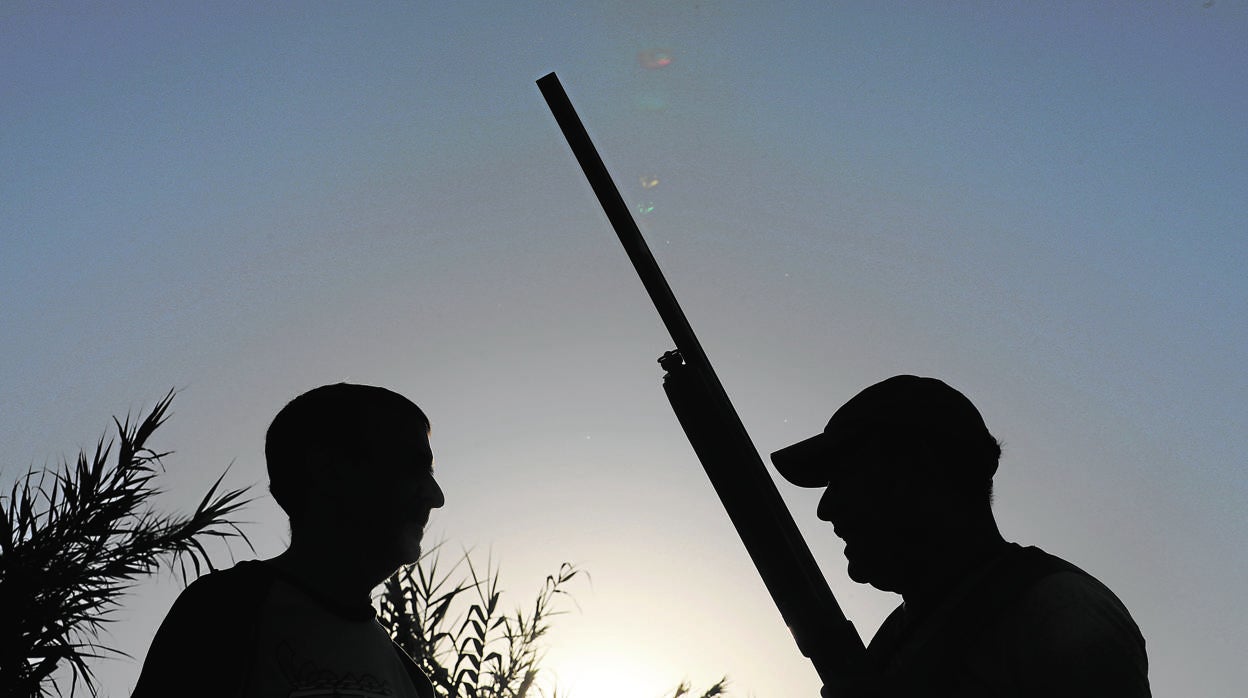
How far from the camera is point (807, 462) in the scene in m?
2.77

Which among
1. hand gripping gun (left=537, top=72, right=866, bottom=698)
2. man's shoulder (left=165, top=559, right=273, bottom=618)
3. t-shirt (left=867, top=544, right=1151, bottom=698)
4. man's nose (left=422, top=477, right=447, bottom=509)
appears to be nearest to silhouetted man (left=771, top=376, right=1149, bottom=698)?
t-shirt (left=867, top=544, right=1151, bottom=698)

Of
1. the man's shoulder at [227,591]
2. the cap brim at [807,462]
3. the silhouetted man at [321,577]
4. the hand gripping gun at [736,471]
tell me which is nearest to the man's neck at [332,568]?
the silhouetted man at [321,577]

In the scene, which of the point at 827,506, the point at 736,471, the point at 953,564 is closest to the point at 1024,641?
the point at 953,564

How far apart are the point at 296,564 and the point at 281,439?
0.42m

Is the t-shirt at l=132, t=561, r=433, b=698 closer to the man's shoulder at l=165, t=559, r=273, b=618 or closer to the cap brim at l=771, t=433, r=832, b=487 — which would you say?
the man's shoulder at l=165, t=559, r=273, b=618

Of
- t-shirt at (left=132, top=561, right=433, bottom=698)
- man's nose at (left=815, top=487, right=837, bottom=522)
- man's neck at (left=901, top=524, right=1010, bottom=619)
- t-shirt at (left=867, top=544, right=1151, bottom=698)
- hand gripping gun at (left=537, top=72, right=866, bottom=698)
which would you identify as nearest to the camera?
t-shirt at (left=867, top=544, right=1151, bottom=698)

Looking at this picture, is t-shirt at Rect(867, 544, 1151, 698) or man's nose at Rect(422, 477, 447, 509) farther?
man's nose at Rect(422, 477, 447, 509)

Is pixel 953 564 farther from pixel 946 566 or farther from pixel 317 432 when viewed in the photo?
pixel 317 432

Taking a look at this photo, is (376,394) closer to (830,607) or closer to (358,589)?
(358,589)

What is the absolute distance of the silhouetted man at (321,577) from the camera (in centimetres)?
221

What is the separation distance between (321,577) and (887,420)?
1.73 m

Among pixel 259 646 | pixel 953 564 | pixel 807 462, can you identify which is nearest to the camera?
pixel 259 646

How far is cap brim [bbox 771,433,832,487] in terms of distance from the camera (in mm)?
2734

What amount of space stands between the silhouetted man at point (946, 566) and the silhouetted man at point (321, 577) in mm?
1220
